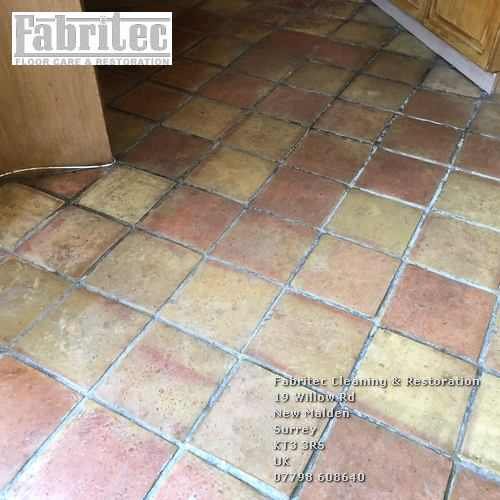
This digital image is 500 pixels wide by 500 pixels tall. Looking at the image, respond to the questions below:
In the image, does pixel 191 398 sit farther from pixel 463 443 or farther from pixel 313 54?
pixel 313 54

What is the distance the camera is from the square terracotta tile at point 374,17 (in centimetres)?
284

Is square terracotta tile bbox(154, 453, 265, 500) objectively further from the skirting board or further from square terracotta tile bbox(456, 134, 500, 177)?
the skirting board

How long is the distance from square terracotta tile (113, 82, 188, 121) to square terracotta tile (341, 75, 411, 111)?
0.75 m

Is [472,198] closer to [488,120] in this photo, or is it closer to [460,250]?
[460,250]

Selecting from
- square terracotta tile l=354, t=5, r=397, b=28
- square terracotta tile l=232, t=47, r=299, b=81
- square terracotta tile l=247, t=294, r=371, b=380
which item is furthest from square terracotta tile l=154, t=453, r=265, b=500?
square terracotta tile l=354, t=5, r=397, b=28

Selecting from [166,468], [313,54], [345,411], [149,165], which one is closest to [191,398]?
[166,468]

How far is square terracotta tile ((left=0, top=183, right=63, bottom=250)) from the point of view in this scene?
1.70 metres

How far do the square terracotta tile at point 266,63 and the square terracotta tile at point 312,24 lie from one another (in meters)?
0.31

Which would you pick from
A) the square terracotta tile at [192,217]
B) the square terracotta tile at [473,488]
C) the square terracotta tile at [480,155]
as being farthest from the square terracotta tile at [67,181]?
the square terracotta tile at [473,488]

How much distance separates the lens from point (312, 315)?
1.45m

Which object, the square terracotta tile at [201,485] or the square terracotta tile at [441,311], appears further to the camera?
the square terracotta tile at [441,311]

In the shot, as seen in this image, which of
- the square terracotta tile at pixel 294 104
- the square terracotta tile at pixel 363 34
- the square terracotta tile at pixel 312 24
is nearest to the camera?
the square terracotta tile at pixel 294 104

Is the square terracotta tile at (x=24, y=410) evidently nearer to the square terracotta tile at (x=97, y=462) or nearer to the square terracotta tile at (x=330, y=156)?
the square terracotta tile at (x=97, y=462)

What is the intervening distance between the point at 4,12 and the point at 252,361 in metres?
1.27
